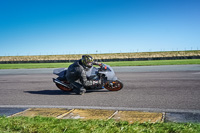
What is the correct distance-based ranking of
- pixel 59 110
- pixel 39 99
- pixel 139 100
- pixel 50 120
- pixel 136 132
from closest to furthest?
1. pixel 136 132
2. pixel 50 120
3. pixel 59 110
4. pixel 139 100
5. pixel 39 99

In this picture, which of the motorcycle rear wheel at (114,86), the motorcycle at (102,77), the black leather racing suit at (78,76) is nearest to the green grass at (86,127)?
the black leather racing suit at (78,76)

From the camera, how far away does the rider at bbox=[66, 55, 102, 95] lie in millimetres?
7105

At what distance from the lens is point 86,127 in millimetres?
3621

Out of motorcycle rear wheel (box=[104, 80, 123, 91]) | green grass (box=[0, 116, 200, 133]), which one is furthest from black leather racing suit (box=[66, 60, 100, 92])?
green grass (box=[0, 116, 200, 133])

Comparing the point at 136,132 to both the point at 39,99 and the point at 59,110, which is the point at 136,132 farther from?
the point at 39,99

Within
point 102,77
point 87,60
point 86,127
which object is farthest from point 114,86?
point 86,127

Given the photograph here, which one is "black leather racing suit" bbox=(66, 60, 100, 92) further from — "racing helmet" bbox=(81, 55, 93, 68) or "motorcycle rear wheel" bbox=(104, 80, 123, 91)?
"motorcycle rear wheel" bbox=(104, 80, 123, 91)

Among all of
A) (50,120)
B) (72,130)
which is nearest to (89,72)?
(50,120)

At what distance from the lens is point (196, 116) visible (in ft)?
15.0

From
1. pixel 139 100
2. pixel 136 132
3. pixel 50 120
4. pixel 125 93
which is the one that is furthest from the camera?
pixel 125 93

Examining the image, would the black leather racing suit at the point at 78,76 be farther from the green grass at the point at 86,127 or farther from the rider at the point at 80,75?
the green grass at the point at 86,127

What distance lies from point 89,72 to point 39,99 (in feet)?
6.09

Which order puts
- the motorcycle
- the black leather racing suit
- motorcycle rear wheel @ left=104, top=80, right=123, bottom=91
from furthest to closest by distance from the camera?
motorcycle rear wheel @ left=104, top=80, right=123, bottom=91 < the motorcycle < the black leather racing suit

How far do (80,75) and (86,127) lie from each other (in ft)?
11.9
